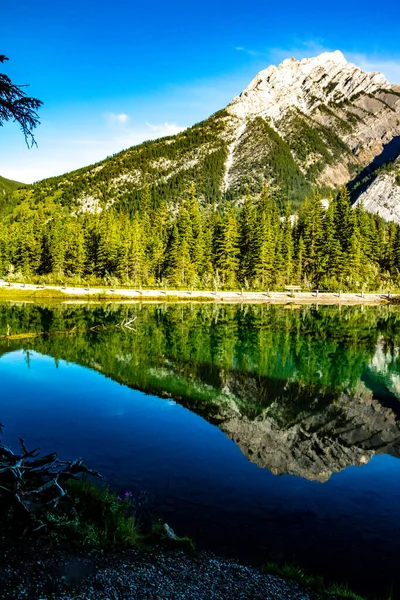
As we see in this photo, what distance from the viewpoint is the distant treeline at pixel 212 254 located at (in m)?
85.4

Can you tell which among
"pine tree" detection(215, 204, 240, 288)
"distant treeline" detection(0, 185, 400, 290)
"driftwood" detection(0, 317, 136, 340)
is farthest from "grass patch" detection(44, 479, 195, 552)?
"pine tree" detection(215, 204, 240, 288)

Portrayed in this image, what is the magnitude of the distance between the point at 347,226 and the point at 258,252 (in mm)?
22183

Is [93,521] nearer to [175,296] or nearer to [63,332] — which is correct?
[63,332]

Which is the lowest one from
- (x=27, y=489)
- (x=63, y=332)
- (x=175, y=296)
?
(x=63, y=332)

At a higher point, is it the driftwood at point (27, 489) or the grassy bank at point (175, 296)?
the grassy bank at point (175, 296)

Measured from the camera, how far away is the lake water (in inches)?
360

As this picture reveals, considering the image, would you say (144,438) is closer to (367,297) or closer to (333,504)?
(333,504)

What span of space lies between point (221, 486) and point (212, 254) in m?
78.6

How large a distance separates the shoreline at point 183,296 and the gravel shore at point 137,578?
59.3 m

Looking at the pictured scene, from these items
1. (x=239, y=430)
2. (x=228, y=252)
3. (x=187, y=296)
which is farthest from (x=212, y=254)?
(x=239, y=430)

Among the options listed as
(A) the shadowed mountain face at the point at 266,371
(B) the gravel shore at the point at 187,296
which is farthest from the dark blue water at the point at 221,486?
(B) the gravel shore at the point at 187,296

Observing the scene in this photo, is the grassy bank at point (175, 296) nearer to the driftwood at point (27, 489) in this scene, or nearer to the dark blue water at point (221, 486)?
the dark blue water at point (221, 486)

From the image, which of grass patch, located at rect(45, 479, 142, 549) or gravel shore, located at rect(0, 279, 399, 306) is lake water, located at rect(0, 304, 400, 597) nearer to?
grass patch, located at rect(45, 479, 142, 549)

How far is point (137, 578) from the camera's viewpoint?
21.2 feet
